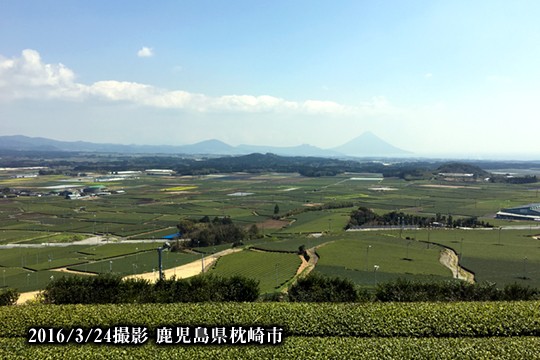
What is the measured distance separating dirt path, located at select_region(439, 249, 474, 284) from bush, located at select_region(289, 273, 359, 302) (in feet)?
52.7

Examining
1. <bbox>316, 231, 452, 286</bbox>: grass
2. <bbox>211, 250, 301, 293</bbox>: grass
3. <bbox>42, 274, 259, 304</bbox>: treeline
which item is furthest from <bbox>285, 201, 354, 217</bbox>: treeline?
<bbox>42, 274, 259, 304</bbox>: treeline

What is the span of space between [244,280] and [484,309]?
11.5m

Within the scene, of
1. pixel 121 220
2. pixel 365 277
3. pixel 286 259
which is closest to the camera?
pixel 365 277

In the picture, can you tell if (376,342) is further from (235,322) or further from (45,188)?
(45,188)

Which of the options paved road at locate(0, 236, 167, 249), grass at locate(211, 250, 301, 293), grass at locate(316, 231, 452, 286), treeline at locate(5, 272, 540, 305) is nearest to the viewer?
treeline at locate(5, 272, 540, 305)

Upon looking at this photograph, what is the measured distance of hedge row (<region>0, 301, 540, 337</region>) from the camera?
1449 centimetres

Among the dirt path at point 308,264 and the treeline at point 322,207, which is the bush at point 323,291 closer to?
the dirt path at point 308,264

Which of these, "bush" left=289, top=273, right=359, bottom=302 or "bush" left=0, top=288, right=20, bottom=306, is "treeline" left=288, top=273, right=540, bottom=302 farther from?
"bush" left=0, top=288, right=20, bottom=306

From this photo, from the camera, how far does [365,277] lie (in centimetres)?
3362

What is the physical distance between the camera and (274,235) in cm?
5462

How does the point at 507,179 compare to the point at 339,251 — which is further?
the point at 507,179

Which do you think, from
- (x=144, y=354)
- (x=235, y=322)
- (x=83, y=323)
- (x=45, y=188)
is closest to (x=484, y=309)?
(x=235, y=322)

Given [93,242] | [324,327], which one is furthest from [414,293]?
[93,242]

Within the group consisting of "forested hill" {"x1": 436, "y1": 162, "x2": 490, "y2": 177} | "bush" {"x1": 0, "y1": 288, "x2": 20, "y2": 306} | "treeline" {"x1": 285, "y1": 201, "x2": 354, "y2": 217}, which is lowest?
"treeline" {"x1": 285, "y1": 201, "x2": 354, "y2": 217}
